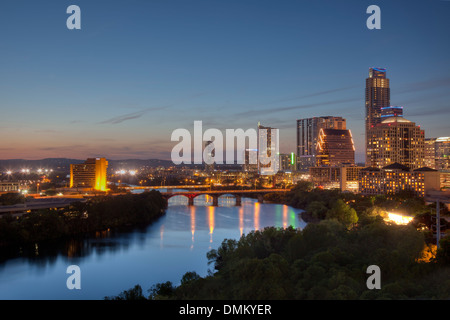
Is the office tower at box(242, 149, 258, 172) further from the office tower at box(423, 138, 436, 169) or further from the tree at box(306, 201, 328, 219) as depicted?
the tree at box(306, 201, 328, 219)

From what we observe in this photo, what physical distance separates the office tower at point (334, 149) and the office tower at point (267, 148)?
1309 centimetres

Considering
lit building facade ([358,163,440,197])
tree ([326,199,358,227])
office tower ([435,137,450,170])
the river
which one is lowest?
the river

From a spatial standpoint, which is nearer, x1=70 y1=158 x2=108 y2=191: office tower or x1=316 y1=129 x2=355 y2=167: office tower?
x1=70 y1=158 x2=108 y2=191: office tower

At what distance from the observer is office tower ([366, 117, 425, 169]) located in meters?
23.9

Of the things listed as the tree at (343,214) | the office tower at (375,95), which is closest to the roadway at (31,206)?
the tree at (343,214)

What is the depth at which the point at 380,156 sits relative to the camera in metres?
24.4

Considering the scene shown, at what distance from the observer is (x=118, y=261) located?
7.62 metres

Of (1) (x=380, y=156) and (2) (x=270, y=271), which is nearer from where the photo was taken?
(2) (x=270, y=271)

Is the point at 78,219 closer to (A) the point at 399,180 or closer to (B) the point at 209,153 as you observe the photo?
(A) the point at 399,180

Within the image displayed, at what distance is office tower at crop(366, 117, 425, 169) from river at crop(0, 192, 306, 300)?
14579 mm

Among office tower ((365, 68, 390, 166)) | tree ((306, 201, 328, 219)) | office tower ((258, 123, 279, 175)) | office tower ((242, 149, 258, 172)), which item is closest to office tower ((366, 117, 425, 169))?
tree ((306, 201, 328, 219))
